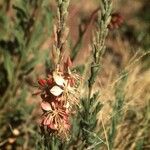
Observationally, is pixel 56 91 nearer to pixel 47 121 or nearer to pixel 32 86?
pixel 47 121

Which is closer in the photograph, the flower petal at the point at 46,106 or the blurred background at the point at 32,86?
the flower petal at the point at 46,106

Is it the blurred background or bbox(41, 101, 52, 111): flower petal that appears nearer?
bbox(41, 101, 52, 111): flower petal

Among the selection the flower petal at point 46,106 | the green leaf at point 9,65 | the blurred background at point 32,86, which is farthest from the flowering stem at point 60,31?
the green leaf at point 9,65

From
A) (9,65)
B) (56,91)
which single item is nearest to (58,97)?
(56,91)

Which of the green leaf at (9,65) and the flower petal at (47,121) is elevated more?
the green leaf at (9,65)

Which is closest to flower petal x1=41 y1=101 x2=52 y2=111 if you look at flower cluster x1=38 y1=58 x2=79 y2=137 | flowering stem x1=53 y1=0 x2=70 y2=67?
flower cluster x1=38 y1=58 x2=79 y2=137

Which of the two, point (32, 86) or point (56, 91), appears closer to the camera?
point (56, 91)

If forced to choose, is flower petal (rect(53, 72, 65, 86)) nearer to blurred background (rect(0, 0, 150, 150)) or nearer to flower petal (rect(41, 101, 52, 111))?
flower petal (rect(41, 101, 52, 111))

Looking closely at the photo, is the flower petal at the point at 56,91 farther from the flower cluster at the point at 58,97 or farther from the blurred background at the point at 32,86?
the blurred background at the point at 32,86

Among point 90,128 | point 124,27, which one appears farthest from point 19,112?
point 124,27
